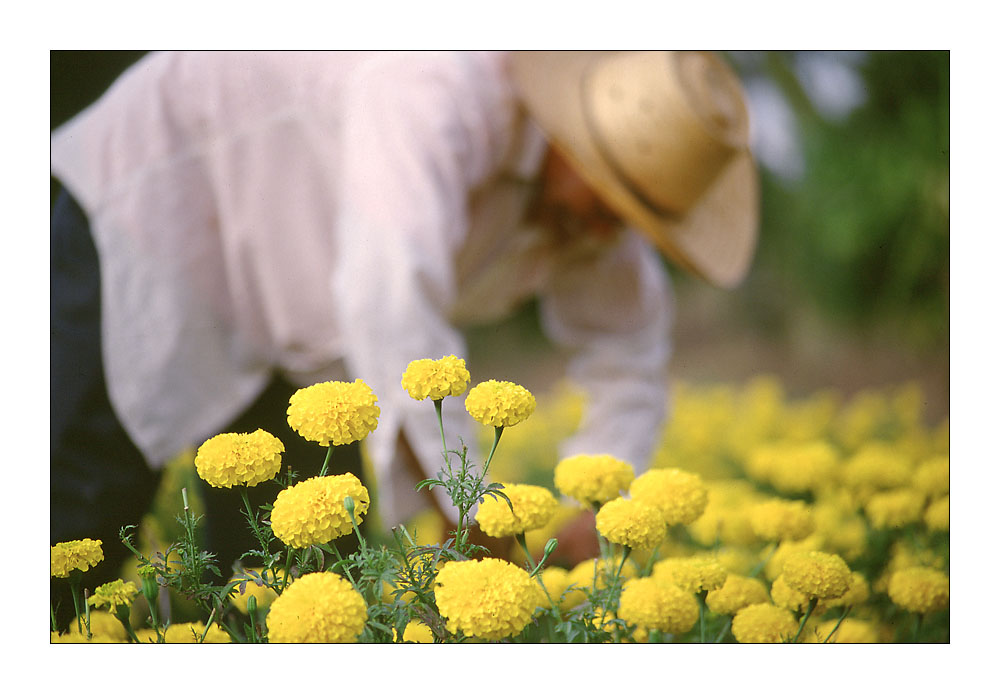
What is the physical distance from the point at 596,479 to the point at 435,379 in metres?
0.16

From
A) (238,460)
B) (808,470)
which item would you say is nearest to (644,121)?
(808,470)

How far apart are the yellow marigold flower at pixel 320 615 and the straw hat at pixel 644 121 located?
2.41ft

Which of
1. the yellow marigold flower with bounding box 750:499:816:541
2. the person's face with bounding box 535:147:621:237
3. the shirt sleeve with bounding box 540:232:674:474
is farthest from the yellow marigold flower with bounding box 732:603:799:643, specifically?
the person's face with bounding box 535:147:621:237

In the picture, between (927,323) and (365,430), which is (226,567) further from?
(927,323)

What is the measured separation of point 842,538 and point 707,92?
1.86 feet

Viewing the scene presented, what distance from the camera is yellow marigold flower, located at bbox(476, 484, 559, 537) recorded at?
68 cm

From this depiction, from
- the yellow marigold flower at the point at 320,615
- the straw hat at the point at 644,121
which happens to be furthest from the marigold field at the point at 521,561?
the straw hat at the point at 644,121

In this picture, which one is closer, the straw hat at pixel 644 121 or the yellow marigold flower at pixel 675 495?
Result: the yellow marigold flower at pixel 675 495

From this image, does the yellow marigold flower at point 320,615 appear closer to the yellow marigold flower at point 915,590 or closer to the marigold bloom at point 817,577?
the marigold bloom at point 817,577

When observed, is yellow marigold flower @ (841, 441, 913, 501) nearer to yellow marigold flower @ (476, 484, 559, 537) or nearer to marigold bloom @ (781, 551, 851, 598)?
marigold bloom @ (781, 551, 851, 598)

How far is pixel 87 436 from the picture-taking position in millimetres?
1069

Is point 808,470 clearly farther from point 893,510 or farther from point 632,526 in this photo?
point 632,526

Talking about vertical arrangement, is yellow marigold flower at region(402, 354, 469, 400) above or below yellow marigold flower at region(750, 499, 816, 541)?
above

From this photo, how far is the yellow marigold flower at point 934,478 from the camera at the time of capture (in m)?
1.01
